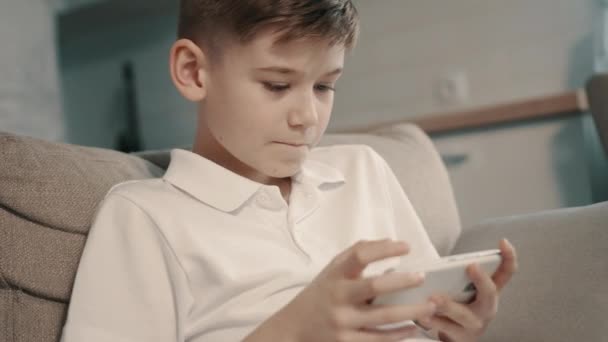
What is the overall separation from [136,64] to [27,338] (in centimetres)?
321

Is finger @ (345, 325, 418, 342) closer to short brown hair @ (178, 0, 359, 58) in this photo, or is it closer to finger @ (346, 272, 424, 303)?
finger @ (346, 272, 424, 303)

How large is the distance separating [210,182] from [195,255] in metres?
0.13

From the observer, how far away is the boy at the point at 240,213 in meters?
0.89

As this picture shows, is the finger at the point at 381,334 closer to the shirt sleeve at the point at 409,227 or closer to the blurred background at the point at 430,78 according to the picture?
the shirt sleeve at the point at 409,227

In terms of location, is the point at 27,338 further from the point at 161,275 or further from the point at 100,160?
the point at 100,160

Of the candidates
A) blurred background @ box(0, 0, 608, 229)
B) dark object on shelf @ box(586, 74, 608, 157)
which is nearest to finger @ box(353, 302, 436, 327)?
dark object on shelf @ box(586, 74, 608, 157)

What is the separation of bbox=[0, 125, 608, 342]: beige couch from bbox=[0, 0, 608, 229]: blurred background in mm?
1102

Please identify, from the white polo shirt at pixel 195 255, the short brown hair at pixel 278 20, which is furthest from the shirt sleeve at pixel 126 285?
the short brown hair at pixel 278 20

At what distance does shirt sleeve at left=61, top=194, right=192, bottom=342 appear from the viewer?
2.88 ft

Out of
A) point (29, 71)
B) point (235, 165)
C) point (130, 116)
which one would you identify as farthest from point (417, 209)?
point (130, 116)

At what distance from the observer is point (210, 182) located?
1.01 meters

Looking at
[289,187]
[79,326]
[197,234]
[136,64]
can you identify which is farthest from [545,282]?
[136,64]

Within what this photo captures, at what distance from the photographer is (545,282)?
1.16 metres

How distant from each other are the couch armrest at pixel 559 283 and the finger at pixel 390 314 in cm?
47
